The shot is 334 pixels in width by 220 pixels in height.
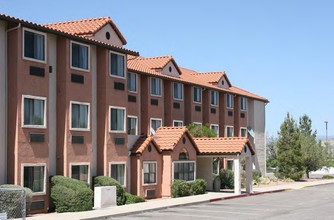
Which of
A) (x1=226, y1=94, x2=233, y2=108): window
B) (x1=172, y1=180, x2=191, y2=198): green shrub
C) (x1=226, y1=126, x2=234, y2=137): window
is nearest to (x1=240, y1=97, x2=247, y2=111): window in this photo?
(x1=226, y1=94, x2=233, y2=108): window

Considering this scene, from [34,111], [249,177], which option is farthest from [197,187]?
[34,111]

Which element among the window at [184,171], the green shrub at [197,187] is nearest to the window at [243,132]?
the window at [184,171]

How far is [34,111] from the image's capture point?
25703 millimetres

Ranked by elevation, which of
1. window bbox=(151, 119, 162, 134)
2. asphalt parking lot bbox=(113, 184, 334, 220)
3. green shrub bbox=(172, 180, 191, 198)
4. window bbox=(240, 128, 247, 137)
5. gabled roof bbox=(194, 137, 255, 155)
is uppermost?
window bbox=(151, 119, 162, 134)

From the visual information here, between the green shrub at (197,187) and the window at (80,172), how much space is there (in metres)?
8.33

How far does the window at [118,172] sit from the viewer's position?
30875 millimetres

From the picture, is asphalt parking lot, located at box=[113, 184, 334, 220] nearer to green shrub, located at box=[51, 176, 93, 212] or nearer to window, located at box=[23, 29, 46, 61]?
green shrub, located at box=[51, 176, 93, 212]

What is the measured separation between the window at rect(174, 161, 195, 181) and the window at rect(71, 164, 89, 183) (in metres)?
7.57

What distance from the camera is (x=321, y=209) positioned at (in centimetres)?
2684

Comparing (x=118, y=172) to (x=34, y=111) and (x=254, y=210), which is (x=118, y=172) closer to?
(x=34, y=111)

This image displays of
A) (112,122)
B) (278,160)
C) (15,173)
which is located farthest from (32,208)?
(278,160)

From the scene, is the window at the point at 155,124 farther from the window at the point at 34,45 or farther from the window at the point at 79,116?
the window at the point at 34,45

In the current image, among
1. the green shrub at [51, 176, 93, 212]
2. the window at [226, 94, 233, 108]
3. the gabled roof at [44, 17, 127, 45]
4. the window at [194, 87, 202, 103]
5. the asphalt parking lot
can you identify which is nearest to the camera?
the asphalt parking lot

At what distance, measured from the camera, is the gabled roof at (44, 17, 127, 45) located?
98.7 feet
